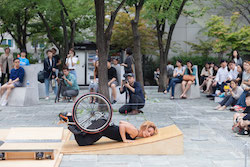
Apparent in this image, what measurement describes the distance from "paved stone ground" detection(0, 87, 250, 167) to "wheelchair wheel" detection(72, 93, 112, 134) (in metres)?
0.61

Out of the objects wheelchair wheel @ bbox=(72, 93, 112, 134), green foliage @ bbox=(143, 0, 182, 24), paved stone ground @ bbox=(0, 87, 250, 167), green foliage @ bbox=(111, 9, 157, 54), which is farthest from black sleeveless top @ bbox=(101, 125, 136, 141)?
green foliage @ bbox=(111, 9, 157, 54)

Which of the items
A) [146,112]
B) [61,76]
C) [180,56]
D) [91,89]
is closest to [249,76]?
[146,112]

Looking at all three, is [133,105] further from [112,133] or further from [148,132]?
[112,133]

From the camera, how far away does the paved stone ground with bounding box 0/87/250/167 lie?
22.1 feet

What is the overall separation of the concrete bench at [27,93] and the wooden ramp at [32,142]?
5.52 m

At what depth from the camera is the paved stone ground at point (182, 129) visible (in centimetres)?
674

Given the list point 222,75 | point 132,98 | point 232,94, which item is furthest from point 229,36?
point 132,98

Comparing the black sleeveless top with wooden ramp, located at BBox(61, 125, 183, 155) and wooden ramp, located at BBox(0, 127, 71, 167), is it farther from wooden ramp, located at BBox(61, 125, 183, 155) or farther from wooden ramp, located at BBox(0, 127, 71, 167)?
wooden ramp, located at BBox(0, 127, 71, 167)

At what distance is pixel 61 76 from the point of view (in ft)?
49.9

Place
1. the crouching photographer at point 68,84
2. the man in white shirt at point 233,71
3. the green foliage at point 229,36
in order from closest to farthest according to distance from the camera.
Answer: the crouching photographer at point 68,84, the man in white shirt at point 233,71, the green foliage at point 229,36

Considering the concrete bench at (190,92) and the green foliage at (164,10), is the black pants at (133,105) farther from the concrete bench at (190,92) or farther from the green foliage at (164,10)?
the green foliage at (164,10)

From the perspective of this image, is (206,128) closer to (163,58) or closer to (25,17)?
(163,58)

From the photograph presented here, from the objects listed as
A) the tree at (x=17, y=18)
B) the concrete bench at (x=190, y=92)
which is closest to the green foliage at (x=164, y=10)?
the concrete bench at (x=190, y=92)

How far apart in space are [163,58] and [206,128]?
40.0ft
